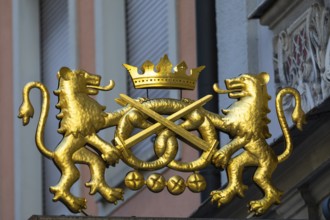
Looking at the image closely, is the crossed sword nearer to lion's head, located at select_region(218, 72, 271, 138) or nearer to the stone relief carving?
lion's head, located at select_region(218, 72, 271, 138)

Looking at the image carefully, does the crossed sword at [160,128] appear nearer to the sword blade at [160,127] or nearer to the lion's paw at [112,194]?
the sword blade at [160,127]

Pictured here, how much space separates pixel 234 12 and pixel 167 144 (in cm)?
548

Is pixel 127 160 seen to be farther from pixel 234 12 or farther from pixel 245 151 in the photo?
pixel 234 12

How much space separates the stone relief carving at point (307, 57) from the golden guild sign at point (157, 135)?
210 centimetres

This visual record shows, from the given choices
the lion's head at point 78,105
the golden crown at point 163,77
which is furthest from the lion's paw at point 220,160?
the lion's head at point 78,105

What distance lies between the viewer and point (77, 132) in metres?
12.0

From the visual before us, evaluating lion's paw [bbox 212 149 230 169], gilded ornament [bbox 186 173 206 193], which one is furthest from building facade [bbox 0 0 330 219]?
gilded ornament [bbox 186 173 206 193]

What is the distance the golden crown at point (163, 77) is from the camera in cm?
1195

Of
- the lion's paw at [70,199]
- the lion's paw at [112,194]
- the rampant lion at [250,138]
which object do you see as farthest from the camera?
the rampant lion at [250,138]

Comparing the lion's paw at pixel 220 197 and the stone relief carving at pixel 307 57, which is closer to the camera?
the lion's paw at pixel 220 197

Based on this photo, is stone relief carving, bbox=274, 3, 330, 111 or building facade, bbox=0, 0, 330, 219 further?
building facade, bbox=0, 0, 330, 219

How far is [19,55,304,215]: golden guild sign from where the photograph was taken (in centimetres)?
1191

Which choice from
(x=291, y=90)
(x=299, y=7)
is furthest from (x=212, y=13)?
(x=291, y=90)

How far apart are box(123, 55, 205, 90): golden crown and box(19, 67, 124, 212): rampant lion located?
0.16 metres
